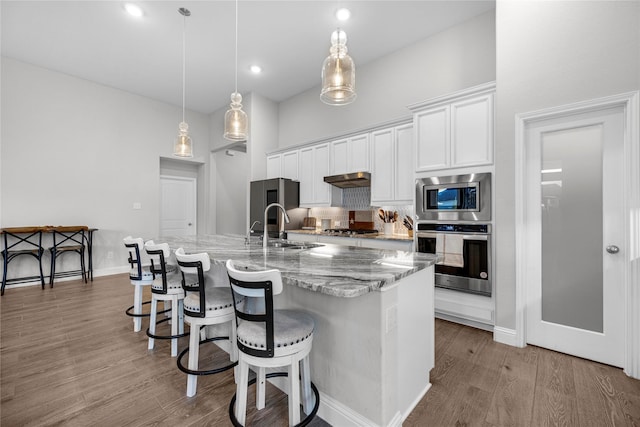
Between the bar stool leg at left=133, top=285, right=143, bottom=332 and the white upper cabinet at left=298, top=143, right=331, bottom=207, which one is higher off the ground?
the white upper cabinet at left=298, top=143, right=331, bottom=207

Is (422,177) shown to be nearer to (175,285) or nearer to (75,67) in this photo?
(175,285)

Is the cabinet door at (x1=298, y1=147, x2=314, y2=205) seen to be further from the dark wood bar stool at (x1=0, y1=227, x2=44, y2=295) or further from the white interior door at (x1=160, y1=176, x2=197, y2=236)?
the dark wood bar stool at (x1=0, y1=227, x2=44, y2=295)

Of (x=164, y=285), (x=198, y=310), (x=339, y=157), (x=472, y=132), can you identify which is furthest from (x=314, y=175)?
(x=198, y=310)

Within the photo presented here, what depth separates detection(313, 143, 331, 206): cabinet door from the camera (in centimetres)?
462

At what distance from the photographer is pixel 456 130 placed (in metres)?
2.96

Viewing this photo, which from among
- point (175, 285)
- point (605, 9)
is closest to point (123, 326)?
point (175, 285)

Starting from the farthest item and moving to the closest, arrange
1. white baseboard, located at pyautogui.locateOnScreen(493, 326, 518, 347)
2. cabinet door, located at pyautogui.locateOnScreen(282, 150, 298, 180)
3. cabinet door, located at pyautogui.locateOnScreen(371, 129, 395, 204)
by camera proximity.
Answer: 1. cabinet door, located at pyautogui.locateOnScreen(282, 150, 298, 180)
2. cabinet door, located at pyautogui.locateOnScreen(371, 129, 395, 204)
3. white baseboard, located at pyautogui.locateOnScreen(493, 326, 518, 347)

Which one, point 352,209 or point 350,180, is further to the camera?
point 352,209

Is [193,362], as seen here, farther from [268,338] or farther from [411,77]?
[411,77]

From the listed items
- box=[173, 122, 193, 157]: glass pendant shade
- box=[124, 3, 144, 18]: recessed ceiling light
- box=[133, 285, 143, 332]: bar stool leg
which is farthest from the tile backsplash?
box=[124, 3, 144, 18]: recessed ceiling light

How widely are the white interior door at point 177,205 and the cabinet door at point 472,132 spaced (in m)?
5.94

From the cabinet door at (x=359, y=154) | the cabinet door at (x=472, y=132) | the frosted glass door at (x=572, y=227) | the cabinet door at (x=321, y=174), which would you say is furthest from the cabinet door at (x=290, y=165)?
the frosted glass door at (x=572, y=227)

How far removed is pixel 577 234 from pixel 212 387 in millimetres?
3116

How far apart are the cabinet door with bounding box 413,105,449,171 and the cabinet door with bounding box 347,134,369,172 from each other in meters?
0.91
